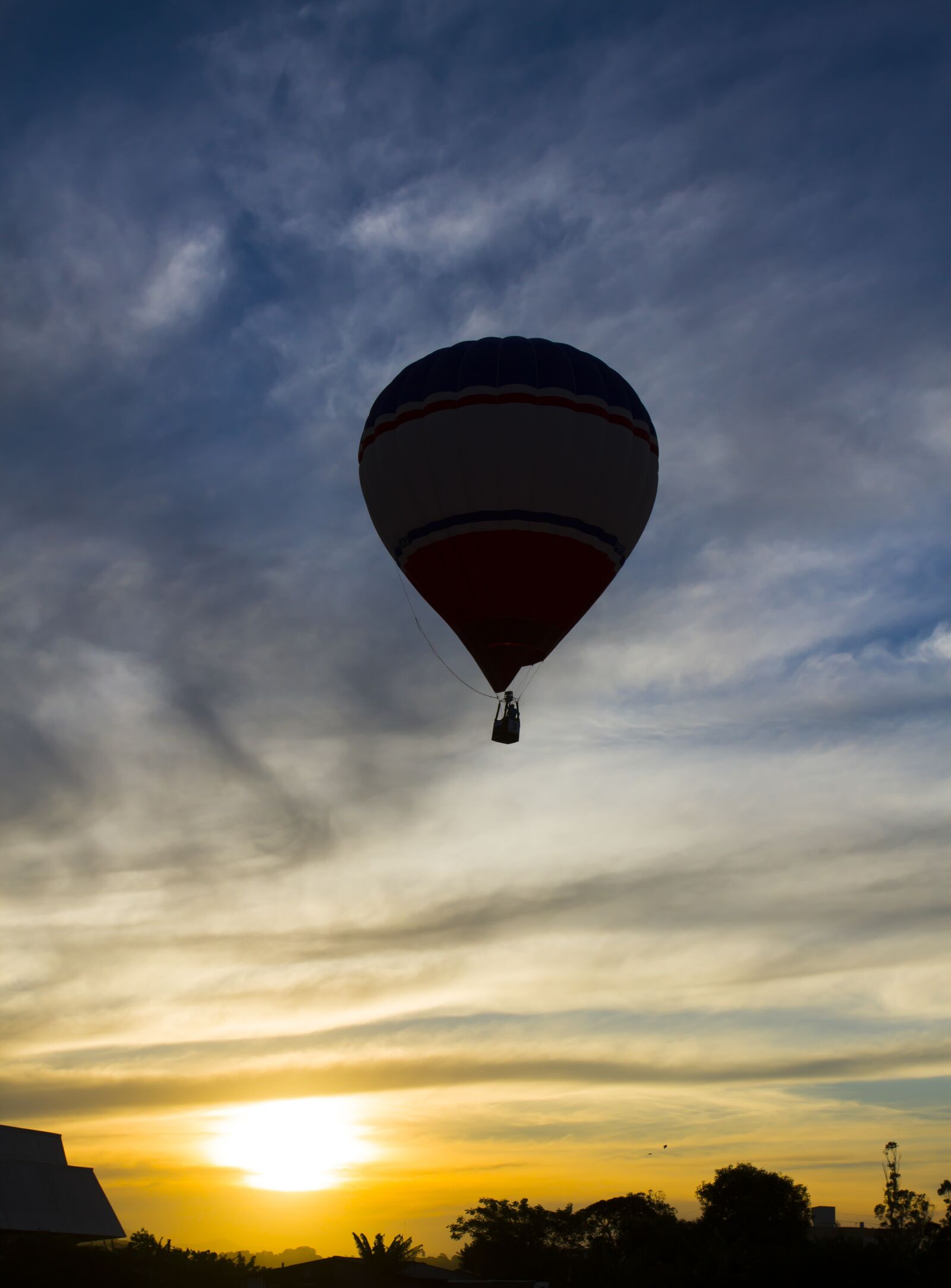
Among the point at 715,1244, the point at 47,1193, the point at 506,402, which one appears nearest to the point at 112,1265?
the point at 47,1193

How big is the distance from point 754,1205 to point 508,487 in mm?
67759

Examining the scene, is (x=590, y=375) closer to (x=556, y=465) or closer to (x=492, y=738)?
(x=556, y=465)

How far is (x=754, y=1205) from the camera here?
271 ft

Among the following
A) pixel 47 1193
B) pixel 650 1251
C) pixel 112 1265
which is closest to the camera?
pixel 112 1265

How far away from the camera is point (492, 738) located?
117ft

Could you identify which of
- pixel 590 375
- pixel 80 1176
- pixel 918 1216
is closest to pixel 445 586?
pixel 590 375

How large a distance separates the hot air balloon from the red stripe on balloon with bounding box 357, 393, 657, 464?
0.14ft

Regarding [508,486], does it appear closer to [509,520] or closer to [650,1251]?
[509,520]

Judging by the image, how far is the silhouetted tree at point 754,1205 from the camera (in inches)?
3159

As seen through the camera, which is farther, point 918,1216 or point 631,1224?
point 918,1216

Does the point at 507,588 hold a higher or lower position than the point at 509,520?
lower

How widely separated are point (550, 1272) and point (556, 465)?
67.0 m

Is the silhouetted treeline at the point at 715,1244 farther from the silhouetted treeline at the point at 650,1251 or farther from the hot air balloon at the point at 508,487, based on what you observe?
the hot air balloon at the point at 508,487

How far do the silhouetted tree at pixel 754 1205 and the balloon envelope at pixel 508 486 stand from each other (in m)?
59.9
